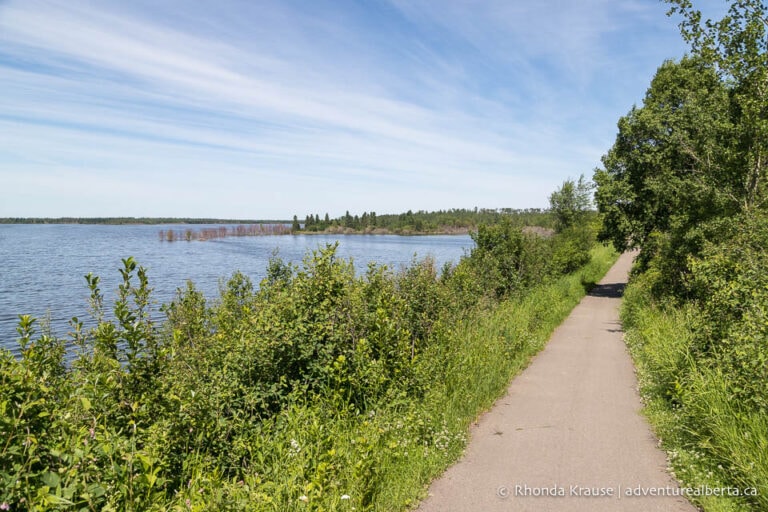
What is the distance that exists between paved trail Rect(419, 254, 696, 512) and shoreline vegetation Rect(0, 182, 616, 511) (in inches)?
13.7

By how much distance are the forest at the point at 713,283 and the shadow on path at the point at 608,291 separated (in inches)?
140

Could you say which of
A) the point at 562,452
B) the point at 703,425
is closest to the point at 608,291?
the point at 703,425

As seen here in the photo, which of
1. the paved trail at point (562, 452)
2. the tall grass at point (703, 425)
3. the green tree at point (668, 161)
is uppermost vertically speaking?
the green tree at point (668, 161)

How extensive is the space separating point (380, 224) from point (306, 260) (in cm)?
15074

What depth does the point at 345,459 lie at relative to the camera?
427 centimetres

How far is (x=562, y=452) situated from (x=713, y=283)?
387 cm

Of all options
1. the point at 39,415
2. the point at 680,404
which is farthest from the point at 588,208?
the point at 39,415

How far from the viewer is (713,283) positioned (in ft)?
22.7

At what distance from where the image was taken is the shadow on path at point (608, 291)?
71.2 feet

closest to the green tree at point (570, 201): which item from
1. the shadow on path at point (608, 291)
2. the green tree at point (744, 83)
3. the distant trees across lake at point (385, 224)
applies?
the shadow on path at point (608, 291)

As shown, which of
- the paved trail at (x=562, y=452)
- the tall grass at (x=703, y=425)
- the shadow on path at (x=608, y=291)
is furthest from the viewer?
the shadow on path at (x=608, y=291)

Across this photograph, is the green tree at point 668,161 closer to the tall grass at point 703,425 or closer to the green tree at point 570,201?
the tall grass at point 703,425

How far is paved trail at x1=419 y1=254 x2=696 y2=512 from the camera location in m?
4.44

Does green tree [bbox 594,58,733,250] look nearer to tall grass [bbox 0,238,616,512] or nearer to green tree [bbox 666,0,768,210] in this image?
green tree [bbox 666,0,768,210]
